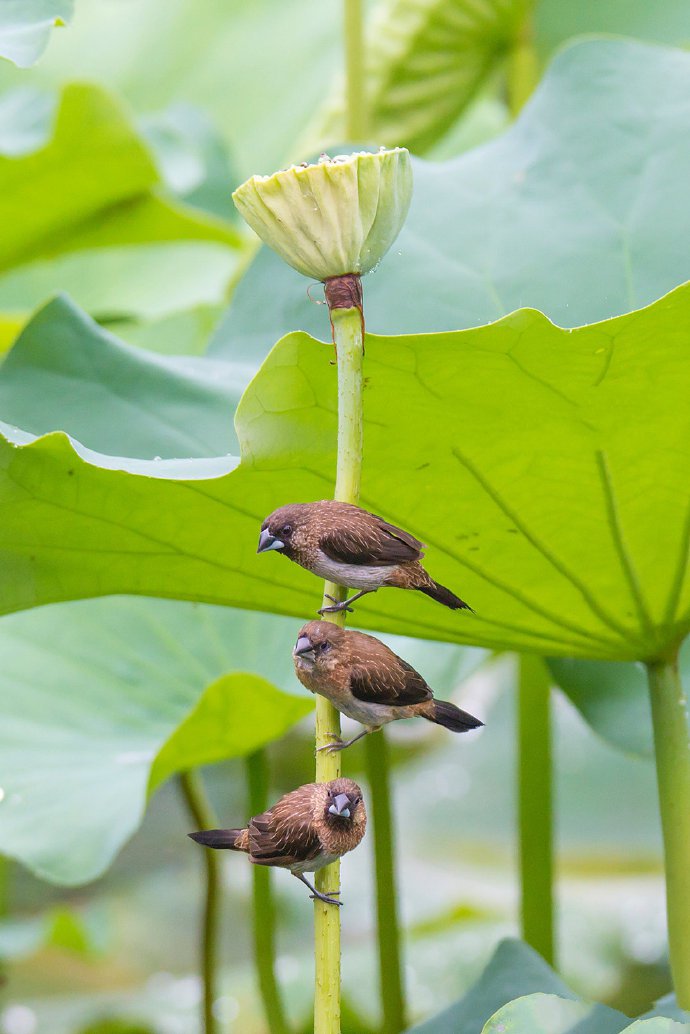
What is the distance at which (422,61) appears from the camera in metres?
1.42

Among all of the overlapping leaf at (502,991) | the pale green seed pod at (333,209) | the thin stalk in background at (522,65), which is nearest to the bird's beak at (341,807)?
the pale green seed pod at (333,209)

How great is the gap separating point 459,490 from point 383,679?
0.81 ft

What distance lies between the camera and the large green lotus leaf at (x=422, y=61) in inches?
54.4

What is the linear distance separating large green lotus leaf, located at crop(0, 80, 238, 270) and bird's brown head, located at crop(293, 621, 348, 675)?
1.03 metres

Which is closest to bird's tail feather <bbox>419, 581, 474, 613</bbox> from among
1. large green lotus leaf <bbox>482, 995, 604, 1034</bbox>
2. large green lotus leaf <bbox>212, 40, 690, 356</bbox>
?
large green lotus leaf <bbox>482, 995, 604, 1034</bbox>

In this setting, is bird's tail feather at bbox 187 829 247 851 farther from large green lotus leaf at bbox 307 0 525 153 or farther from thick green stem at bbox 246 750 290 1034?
large green lotus leaf at bbox 307 0 525 153

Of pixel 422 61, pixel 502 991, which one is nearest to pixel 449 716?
pixel 502 991

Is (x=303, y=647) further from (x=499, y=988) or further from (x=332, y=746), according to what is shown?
(x=499, y=988)

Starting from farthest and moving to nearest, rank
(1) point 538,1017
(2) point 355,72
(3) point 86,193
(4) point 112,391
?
(3) point 86,193 < (2) point 355,72 < (4) point 112,391 < (1) point 538,1017

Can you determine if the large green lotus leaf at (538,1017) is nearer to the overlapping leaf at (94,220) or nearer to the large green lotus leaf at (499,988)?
the large green lotus leaf at (499,988)

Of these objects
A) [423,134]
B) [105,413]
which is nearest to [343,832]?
[105,413]

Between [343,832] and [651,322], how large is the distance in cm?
31

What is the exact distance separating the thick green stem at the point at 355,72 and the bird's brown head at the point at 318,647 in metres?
1.03

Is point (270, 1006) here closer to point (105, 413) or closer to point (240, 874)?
point (105, 413)
